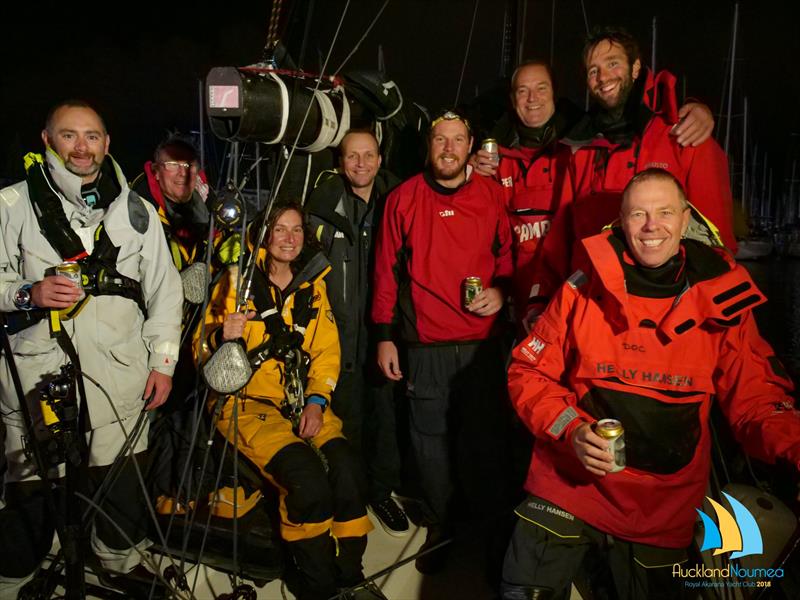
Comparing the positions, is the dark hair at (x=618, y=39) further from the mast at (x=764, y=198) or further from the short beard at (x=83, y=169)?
the mast at (x=764, y=198)

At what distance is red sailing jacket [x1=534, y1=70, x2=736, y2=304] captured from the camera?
2.55 meters

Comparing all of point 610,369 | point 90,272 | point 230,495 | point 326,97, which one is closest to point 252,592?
point 230,495

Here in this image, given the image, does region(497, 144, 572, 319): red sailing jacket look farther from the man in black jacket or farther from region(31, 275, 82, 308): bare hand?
region(31, 275, 82, 308): bare hand

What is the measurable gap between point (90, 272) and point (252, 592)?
1.69 metres

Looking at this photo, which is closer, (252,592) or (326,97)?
(252,592)

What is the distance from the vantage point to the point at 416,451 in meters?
3.07

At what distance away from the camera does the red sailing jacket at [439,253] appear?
9.84ft

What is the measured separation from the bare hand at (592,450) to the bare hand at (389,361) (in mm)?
1325

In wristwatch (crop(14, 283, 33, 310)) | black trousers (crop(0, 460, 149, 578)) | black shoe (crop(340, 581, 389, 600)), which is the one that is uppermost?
wristwatch (crop(14, 283, 33, 310))

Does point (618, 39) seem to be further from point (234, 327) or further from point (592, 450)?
point (234, 327)

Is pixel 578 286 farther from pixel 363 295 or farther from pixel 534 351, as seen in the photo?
pixel 363 295

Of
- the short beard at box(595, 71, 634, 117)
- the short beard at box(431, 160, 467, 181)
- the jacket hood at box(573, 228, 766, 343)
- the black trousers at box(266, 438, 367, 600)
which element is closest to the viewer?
the jacket hood at box(573, 228, 766, 343)

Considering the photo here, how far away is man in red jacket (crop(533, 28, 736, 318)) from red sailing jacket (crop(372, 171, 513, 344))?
38 cm

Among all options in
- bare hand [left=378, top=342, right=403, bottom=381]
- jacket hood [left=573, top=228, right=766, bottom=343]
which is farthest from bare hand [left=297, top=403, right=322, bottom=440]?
jacket hood [left=573, top=228, right=766, bottom=343]
